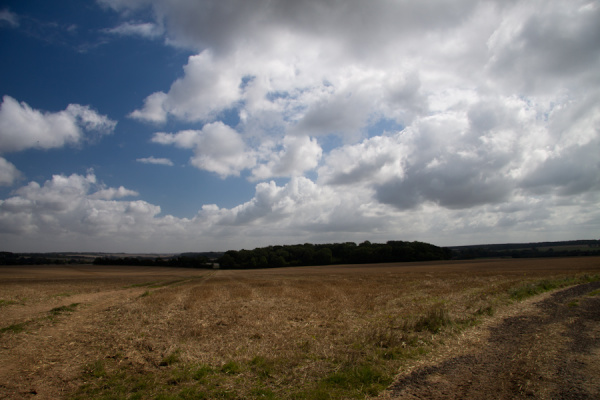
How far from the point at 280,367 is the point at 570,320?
12930 millimetres

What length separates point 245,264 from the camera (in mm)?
111062

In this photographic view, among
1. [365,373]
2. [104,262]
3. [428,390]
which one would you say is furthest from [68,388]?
[104,262]

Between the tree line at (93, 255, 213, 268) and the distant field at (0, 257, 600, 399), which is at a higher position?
the distant field at (0, 257, 600, 399)

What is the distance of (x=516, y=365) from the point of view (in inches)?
331

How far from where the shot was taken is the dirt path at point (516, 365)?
6918 mm

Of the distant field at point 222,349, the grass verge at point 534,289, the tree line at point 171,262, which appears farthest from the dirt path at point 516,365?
the tree line at point 171,262

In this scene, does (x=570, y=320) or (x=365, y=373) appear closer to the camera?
(x=365, y=373)

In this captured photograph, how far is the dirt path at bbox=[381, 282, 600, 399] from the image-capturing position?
692 cm

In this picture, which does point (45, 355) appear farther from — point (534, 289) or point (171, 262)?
point (171, 262)

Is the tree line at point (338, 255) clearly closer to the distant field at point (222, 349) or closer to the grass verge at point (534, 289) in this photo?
the grass verge at point (534, 289)

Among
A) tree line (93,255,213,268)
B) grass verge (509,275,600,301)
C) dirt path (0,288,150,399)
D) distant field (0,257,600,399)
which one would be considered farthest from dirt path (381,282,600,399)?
tree line (93,255,213,268)

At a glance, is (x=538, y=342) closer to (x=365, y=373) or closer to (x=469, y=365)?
(x=469, y=365)

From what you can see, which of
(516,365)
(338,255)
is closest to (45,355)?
(516,365)

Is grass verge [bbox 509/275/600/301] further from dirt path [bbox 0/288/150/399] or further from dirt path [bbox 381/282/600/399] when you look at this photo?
dirt path [bbox 0/288/150/399]
